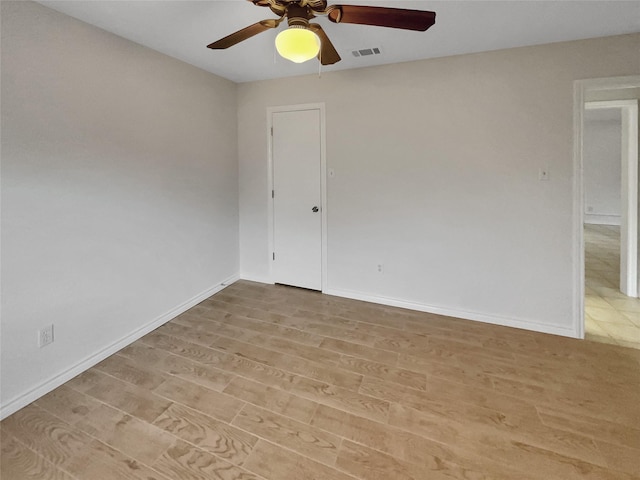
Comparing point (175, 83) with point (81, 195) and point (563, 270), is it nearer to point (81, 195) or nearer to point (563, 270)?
point (81, 195)

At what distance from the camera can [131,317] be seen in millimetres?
2535

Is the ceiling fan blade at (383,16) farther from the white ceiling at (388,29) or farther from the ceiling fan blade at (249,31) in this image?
the white ceiling at (388,29)

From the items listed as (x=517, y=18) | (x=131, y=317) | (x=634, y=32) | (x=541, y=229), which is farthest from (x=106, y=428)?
(x=634, y=32)

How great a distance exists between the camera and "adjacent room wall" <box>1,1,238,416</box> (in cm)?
177

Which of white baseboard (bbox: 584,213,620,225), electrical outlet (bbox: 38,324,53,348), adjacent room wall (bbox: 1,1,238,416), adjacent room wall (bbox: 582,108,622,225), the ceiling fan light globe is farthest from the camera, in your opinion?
white baseboard (bbox: 584,213,620,225)

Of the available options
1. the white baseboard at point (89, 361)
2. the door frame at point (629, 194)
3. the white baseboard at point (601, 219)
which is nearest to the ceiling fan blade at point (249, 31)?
the white baseboard at point (89, 361)

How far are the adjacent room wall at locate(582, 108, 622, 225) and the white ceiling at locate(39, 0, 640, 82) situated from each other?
721 centimetres

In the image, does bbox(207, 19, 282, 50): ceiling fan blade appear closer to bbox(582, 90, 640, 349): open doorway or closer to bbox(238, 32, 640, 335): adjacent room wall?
bbox(238, 32, 640, 335): adjacent room wall

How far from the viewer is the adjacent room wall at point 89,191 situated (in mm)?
1771

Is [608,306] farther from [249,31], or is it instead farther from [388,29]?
[249,31]

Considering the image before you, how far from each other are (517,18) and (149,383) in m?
3.55

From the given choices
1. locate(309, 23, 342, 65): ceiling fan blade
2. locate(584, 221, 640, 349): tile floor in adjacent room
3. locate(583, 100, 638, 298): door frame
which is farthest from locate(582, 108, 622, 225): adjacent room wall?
locate(309, 23, 342, 65): ceiling fan blade

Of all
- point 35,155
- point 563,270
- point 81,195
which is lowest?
point 563,270

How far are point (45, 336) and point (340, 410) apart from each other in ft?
6.39
